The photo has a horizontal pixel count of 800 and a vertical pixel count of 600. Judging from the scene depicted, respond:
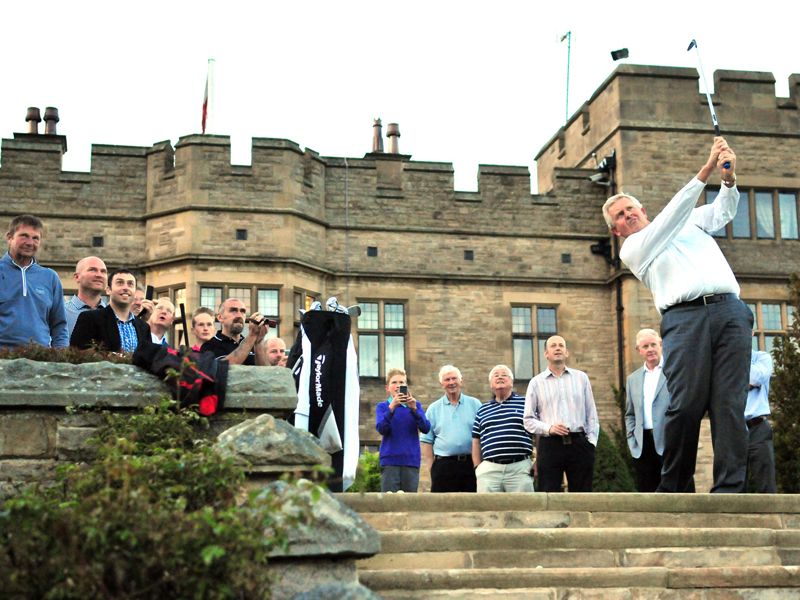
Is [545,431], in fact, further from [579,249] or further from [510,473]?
[579,249]

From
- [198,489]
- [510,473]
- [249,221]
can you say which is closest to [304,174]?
[249,221]

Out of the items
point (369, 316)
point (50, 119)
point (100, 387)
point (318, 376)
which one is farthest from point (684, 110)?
point (100, 387)

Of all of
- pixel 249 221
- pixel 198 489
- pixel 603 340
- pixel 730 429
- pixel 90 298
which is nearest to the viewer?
pixel 198 489

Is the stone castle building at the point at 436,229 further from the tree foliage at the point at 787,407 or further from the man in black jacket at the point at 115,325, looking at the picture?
the man in black jacket at the point at 115,325

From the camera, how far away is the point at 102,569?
3795 mm

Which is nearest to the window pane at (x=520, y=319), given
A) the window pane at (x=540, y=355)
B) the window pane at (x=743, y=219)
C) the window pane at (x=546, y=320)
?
the window pane at (x=546, y=320)

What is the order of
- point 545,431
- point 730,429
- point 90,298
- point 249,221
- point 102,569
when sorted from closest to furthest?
point 102,569 < point 730,429 < point 90,298 < point 545,431 < point 249,221

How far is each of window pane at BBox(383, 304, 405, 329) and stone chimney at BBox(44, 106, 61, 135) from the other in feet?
23.2

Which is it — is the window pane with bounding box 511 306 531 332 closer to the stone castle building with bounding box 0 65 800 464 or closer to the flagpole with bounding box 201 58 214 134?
the stone castle building with bounding box 0 65 800 464

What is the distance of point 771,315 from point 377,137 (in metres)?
8.25

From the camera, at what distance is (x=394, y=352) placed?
2023 centimetres

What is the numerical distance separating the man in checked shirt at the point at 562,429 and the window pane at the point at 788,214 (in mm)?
13886

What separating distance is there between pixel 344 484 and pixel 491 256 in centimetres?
1364

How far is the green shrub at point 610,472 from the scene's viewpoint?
17250mm
